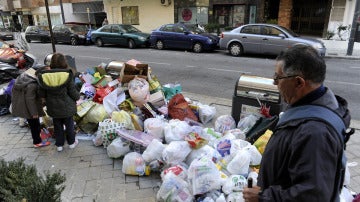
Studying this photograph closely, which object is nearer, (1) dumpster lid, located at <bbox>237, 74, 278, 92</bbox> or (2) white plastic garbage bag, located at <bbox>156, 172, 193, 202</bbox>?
(2) white plastic garbage bag, located at <bbox>156, 172, 193, 202</bbox>

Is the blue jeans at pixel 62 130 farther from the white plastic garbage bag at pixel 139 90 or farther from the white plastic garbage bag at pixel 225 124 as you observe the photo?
the white plastic garbage bag at pixel 225 124

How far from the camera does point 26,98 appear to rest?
13.6ft

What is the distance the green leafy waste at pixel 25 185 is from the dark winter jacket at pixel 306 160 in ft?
5.13

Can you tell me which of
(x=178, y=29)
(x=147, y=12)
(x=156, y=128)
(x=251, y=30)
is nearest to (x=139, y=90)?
(x=156, y=128)

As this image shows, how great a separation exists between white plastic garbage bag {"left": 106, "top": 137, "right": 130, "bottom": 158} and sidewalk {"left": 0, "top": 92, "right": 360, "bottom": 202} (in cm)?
11

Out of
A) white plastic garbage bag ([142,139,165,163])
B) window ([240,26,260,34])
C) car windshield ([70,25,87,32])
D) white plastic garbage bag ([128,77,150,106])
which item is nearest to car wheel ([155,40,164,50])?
window ([240,26,260,34])

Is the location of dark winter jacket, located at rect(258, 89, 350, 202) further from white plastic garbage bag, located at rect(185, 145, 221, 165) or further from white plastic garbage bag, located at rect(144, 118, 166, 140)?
white plastic garbage bag, located at rect(144, 118, 166, 140)

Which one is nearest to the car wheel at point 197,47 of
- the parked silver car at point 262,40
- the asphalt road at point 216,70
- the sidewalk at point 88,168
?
Result: the asphalt road at point 216,70

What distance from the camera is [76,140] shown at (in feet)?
15.4

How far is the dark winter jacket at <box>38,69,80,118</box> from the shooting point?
400 centimetres

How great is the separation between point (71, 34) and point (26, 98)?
16.9m

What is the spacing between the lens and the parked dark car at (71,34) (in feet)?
64.1

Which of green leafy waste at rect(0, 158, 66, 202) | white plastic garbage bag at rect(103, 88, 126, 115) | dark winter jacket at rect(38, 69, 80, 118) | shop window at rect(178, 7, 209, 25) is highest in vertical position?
shop window at rect(178, 7, 209, 25)

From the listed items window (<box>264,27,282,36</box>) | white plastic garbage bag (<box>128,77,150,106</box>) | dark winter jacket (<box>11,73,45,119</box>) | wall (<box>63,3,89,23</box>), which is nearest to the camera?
dark winter jacket (<box>11,73,45,119</box>)
